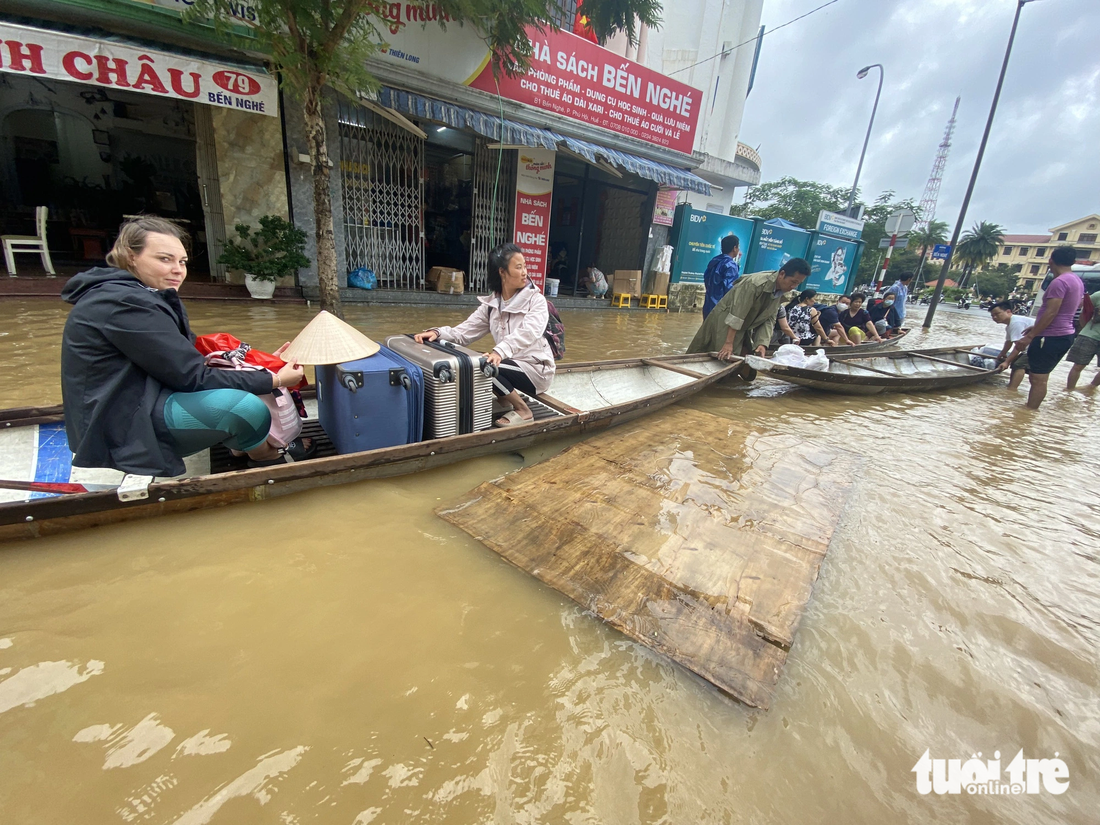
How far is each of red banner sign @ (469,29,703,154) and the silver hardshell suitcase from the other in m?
7.16

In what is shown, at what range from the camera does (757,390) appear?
6.34m

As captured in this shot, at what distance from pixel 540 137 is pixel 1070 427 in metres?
8.62

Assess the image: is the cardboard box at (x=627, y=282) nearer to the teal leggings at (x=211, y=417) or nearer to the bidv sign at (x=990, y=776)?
the teal leggings at (x=211, y=417)

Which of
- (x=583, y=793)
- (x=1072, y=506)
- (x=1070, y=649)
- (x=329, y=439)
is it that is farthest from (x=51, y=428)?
(x=1072, y=506)

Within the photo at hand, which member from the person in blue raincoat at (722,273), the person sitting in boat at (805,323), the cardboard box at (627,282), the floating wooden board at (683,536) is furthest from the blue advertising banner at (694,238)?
the floating wooden board at (683,536)

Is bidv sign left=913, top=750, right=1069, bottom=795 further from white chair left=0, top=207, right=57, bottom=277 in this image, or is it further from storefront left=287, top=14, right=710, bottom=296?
white chair left=0, top=207, right=57, bottom=277

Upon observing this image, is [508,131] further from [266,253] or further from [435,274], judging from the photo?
[266,253]

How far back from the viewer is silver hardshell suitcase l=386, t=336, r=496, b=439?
2.83 m

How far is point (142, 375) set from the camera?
198 cm

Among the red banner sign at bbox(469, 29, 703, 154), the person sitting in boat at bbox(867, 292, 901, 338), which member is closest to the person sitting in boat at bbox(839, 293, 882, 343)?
the person sitting in boat at bbox(867, 292, 901, 338)

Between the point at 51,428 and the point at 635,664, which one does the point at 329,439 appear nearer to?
the point at 51,428

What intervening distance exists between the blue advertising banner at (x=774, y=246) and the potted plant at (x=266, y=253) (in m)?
12.0

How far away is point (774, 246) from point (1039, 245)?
70507mm

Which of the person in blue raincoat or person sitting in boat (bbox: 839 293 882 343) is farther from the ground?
the person in blue raincoat
